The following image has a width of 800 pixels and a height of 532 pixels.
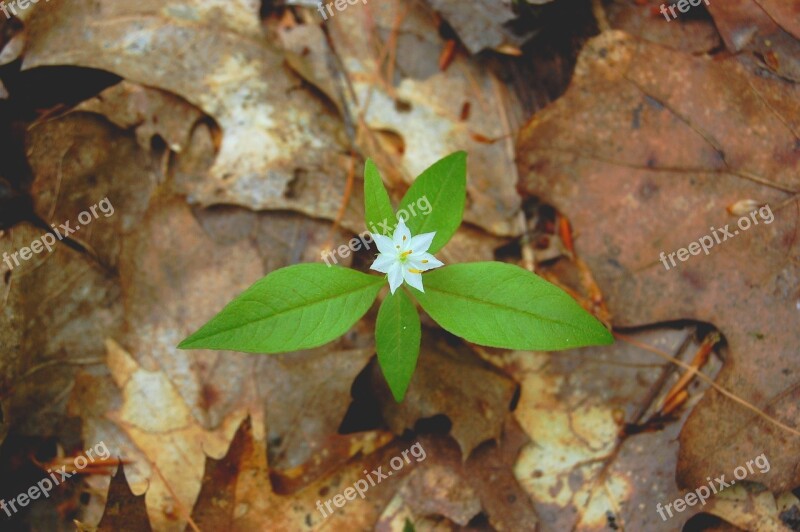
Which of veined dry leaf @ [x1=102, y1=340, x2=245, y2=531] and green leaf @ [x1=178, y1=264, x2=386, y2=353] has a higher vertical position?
green leaf @ [x1=178, y1=264, x2=386, y2=353]

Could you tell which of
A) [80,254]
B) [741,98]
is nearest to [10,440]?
[80,254]

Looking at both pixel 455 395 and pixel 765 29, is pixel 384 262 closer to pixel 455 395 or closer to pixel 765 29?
pixel 455 395

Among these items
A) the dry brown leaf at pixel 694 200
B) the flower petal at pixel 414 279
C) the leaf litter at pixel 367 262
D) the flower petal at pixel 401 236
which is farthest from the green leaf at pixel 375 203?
the dry brown leaf at pixel 694 200

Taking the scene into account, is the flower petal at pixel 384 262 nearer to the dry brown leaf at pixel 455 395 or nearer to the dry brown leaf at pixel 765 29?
the dry brown leaf at pixel 455 395

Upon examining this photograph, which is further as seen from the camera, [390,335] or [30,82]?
[30,82]

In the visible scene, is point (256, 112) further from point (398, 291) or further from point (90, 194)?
point (398, 291)

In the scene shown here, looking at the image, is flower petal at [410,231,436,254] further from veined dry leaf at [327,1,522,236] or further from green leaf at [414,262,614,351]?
veined dry leaf at [327,1,522,236]

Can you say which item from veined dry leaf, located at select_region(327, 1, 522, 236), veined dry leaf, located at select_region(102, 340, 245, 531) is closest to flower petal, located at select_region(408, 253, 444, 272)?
veined dry leaf, located at select_region(327, 1, 522, 236)
